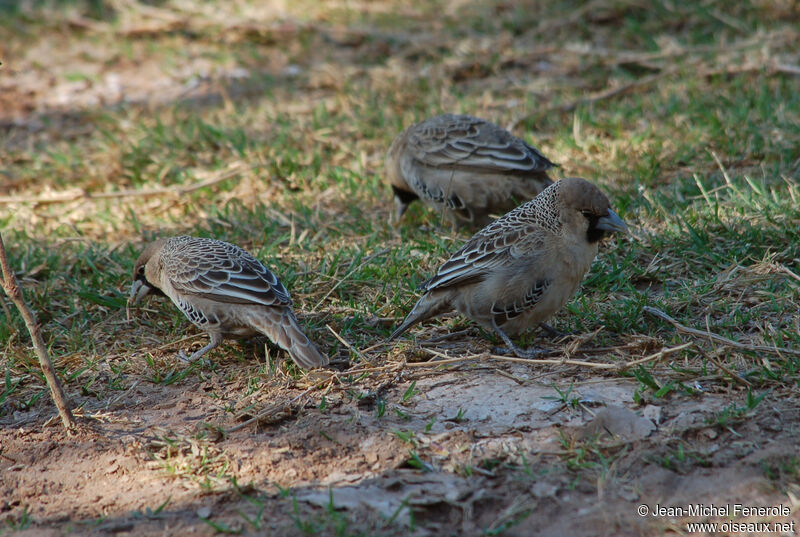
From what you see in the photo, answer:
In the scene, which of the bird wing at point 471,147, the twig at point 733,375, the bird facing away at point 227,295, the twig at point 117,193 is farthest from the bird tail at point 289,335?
the twig at point 117,193

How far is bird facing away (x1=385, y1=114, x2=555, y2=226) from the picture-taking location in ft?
22.5

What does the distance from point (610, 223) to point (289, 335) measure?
195cm

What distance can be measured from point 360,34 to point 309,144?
3.13 metres

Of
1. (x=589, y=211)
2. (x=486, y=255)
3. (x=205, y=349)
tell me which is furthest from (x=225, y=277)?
(x=589, y=211)

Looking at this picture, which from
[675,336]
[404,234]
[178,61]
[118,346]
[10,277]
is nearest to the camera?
[10,277]

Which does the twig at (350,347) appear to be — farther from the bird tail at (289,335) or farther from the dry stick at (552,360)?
the dry stick at (552,360)

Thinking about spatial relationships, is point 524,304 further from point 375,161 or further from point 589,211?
point 375,161

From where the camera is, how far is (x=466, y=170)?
701cm

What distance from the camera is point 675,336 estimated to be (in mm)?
4898

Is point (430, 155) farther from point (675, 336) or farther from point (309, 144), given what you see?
point (675, 336)

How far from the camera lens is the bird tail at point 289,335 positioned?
493cm

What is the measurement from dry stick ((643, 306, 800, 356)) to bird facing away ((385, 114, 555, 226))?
1.95m

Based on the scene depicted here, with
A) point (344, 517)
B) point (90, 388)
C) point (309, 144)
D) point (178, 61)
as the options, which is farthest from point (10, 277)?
point (178, 61)

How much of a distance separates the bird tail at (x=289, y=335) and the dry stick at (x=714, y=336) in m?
1.95
